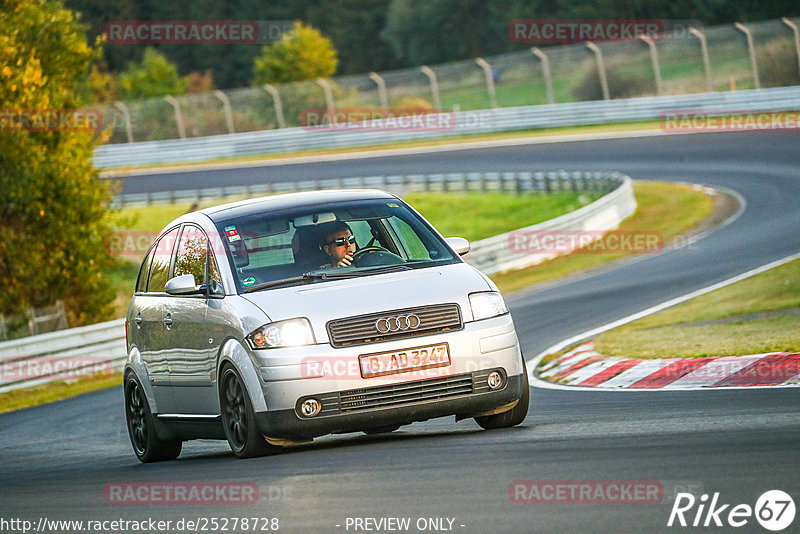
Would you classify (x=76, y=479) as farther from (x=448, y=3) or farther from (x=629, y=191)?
(x=448, y=3)

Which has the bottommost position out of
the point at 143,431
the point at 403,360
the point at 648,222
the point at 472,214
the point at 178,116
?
the point at 472,214

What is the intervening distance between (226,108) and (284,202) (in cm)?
4367

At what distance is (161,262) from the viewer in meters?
9.41

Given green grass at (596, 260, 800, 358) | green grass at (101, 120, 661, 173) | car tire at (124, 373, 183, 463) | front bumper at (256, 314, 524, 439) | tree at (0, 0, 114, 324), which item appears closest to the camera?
front bumper at (256, 314, 524, 439)

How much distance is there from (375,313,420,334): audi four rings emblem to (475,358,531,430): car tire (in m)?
0.92

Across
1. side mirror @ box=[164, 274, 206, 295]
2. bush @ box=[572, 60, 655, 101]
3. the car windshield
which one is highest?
the car windshield

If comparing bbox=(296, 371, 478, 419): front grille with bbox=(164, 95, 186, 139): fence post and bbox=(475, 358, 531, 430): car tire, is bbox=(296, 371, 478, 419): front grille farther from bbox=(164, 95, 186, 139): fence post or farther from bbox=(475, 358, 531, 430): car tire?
bbox=(164, 95, 186, 139): fence post

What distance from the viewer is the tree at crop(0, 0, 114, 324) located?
72.8 feet

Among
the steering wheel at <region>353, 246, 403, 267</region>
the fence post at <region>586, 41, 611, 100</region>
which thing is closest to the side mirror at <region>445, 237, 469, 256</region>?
the steering wheel at <region>353, 246, 403, 267</region>

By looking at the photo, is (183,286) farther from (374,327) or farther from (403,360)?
(403,360)

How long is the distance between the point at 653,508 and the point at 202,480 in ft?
9.86

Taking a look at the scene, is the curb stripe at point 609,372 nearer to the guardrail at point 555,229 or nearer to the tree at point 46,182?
the guardrail at point 555,229

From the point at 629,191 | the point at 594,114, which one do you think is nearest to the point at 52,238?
the point at 629,191

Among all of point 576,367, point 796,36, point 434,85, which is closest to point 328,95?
point 434,85
